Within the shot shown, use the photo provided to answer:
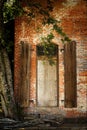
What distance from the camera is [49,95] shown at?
14055 millimetres

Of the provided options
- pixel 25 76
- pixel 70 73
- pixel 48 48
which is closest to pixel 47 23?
pixel 48 48

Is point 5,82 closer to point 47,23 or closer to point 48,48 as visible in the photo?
point 48,48

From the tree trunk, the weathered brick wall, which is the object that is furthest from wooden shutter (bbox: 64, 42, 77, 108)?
the tree trunk

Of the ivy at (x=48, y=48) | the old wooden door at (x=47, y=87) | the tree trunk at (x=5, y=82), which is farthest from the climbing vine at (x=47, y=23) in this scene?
the tree trunk at (x=5, y=82)

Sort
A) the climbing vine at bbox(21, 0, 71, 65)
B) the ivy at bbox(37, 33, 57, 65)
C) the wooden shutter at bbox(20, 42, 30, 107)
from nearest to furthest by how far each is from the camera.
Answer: the climbing vine at bbox(21, 0, 71, 65)
the ivy at bbox(37, 33, 57, 65)
the wooden shutter at bbox(20, 42, 30, 107)

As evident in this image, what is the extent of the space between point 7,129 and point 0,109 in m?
2.34

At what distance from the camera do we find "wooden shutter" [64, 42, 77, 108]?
13.8 m

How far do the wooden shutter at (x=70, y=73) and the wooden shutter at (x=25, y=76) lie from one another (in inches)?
52.8

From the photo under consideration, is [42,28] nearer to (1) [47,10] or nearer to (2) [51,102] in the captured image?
(1) [47,10]

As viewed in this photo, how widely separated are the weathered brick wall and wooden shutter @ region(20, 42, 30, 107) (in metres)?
0.15

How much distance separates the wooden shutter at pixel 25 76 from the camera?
14.0m

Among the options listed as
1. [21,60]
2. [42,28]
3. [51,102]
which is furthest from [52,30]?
[51,102]

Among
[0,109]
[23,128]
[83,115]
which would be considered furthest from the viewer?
[0,109]

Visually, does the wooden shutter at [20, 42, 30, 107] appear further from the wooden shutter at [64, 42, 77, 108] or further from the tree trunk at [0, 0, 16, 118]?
the wooden shutter at [64, 42, 77, 108]
